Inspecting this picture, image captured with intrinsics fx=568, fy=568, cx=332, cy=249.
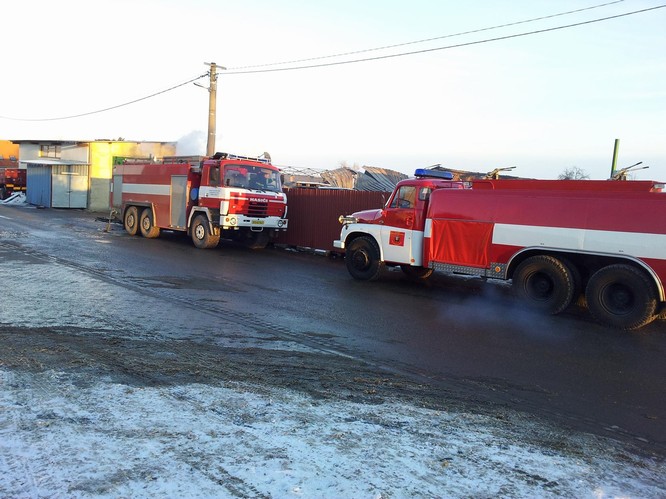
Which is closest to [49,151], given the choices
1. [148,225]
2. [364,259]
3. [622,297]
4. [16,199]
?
[16,199]

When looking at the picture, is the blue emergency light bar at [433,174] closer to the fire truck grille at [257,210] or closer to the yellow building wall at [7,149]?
the fire truck grille at [257,210]

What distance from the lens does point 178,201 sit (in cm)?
1920

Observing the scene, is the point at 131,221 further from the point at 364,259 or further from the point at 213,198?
the point at 364,259

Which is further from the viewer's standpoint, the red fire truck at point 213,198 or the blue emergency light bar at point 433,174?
the red fire truck at point 213,198

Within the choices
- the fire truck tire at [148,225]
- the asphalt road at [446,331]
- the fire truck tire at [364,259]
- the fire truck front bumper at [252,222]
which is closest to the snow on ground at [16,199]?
the fire truck tire at [148,225]

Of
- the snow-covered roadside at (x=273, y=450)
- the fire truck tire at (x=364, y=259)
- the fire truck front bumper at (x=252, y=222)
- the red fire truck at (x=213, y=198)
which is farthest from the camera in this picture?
the red fire truck at (x=213, y=198)

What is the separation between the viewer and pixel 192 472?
3.52 m

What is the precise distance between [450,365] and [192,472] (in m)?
3.69

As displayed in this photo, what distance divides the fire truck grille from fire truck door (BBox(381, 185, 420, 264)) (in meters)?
6.38

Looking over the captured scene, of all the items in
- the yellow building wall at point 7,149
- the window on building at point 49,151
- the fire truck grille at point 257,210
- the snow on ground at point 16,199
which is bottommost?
the snow on ground at point 16,199

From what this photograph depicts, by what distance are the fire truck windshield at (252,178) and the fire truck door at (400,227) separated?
668 cm

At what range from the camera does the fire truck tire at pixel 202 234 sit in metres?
18.1

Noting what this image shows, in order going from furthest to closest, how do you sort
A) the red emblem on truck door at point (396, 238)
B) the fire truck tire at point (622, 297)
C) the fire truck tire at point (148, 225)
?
the fire truck tire at point (148, 225) → the red emblem on truck door at point (396, 238) → the fire truck tire at point (622, 297)

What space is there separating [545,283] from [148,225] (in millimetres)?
15352
